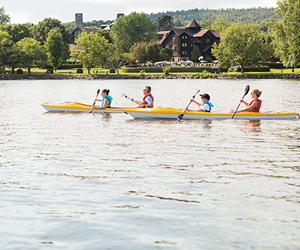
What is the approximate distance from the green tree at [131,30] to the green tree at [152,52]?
16177 mm

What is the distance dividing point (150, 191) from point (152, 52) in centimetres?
9436

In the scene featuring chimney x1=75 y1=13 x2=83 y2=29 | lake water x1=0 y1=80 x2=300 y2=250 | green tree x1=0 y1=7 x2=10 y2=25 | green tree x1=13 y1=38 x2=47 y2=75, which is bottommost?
lake water x1=0 y1=80 x2=300 y2=250

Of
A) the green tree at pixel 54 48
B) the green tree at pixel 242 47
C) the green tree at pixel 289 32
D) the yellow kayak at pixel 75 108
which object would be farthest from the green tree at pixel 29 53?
the yellow kayak at pixel 75 108

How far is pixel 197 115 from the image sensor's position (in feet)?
67.4

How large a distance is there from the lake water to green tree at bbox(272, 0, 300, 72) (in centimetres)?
5703

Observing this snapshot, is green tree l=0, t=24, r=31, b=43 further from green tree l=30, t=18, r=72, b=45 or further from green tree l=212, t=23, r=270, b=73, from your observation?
green tree l=212, t=23, r=270, b=73

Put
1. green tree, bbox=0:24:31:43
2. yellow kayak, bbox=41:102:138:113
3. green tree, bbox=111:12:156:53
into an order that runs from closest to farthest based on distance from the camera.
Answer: yellow kayak, bbox=41:102:138:113
green tree, bbox=0:24:31:43
green tree, bbox=111:12:156:53

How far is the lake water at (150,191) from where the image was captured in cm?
685

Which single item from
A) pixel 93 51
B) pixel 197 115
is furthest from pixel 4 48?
pixel 197 115

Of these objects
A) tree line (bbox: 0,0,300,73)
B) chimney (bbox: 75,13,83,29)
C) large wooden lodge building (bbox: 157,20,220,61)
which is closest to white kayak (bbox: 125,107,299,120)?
tree line (bbox: 0,0,300,73)

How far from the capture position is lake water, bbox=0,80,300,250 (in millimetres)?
6852

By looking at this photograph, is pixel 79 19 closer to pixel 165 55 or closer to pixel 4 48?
pixel 165 55

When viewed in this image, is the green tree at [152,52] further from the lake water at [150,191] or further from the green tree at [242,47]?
the lake water at [150,191]

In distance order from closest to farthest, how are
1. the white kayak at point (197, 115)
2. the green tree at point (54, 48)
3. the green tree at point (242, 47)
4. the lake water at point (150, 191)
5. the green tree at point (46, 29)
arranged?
the lake water at point (150, 191)
the white kayak at point (197, 115)
the green tree at point (242, 47)
the green tree at point (54, 48)
the green tree at point (46, 29)
